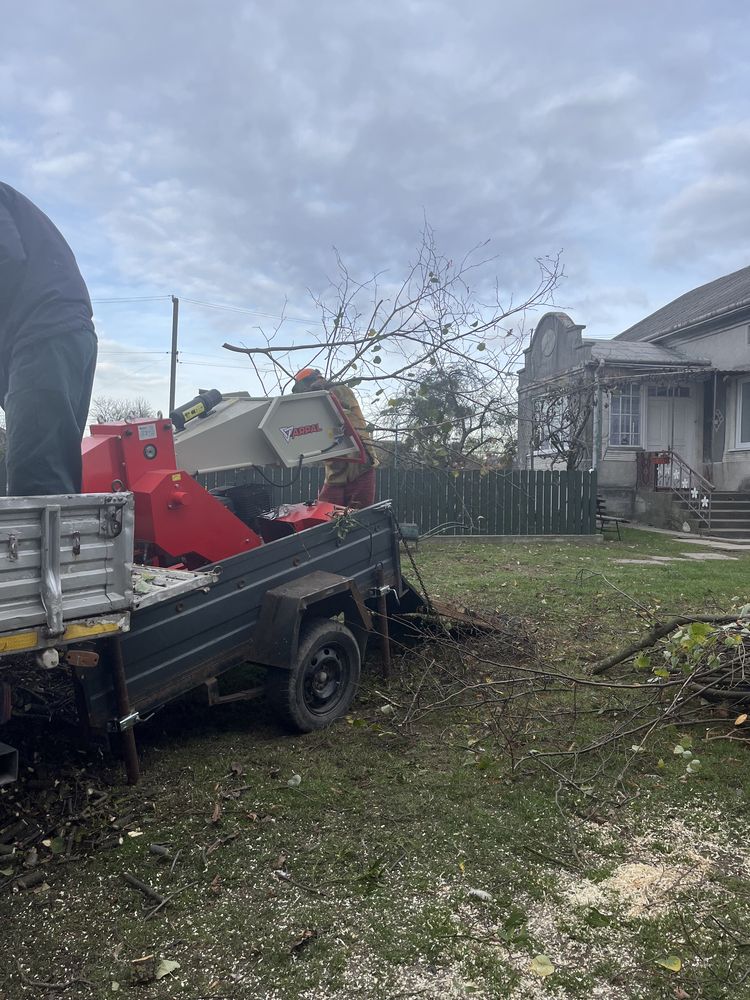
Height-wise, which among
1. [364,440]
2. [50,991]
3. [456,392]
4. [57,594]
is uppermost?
[456,392]

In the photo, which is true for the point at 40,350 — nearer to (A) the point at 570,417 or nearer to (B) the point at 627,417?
(A) the point at 570,417

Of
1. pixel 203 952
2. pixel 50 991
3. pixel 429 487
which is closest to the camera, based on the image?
pixel 50 991

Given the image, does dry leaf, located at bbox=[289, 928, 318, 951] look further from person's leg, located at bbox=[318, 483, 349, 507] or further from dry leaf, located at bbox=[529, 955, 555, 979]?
person's leg, located at bbox=[318, 483, 349, 507]

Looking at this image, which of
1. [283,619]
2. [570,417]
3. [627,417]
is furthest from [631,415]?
[283,619]

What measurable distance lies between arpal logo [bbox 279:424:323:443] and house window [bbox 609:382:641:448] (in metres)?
15.2

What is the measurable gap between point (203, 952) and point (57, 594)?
1450 millimetres

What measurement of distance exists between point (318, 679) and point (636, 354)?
17212 millimetres

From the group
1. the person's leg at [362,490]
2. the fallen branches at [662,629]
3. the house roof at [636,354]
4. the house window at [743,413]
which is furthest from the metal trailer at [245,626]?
the house window at [743,413]

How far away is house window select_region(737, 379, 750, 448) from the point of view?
18125mm

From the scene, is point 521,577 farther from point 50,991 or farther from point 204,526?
point 50,991

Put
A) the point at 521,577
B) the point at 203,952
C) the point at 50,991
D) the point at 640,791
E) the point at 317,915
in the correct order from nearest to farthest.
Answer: the point at 50,991 < the point at 203,952 < the point at 317,915 < the point at 640,791 < the point at 521,577

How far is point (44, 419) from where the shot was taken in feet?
13.1

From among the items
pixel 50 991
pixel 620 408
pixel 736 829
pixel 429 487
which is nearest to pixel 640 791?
pixel 736 829

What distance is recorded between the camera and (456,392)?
21.9 ft
